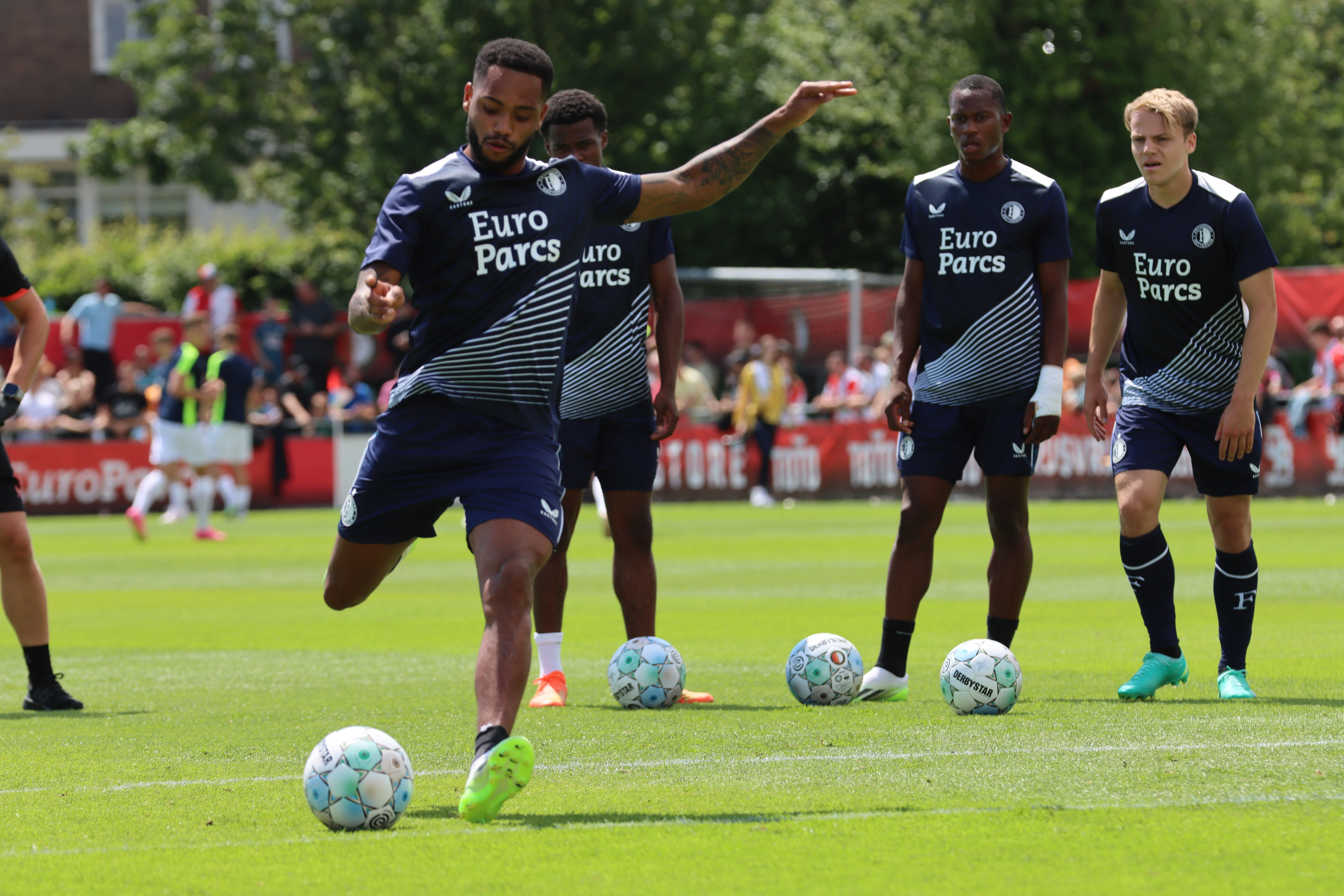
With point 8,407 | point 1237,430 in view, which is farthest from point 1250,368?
point 8,407

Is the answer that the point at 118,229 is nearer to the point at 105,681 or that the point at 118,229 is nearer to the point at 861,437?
the point at 861,437

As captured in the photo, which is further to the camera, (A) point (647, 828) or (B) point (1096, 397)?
(B) point (1096, 397)

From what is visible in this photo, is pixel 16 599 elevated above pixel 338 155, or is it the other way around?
pixel 338 155

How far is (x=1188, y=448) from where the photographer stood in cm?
762

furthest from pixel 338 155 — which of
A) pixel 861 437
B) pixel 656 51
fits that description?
pixel 861 437

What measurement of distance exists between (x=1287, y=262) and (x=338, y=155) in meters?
20.6

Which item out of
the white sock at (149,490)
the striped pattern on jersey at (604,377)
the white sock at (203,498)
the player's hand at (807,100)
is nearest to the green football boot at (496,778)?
the player's hand at (807,100)

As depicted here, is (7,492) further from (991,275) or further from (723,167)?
(991,275)

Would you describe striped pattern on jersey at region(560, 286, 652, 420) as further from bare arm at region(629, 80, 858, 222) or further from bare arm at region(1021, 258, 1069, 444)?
bare arm at region(629, 80, 858, 222)

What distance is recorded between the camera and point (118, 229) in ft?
163

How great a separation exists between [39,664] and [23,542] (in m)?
0.57

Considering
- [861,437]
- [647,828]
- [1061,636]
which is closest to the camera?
[647,828]

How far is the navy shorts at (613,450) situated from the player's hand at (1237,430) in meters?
2.41

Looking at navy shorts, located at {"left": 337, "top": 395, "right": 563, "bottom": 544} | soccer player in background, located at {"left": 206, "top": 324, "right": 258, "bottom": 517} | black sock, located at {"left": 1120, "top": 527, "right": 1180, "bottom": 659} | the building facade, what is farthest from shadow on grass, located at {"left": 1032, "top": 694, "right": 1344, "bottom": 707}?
the building facade
